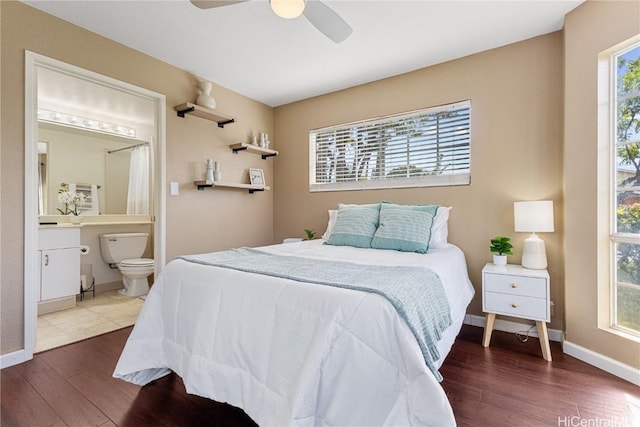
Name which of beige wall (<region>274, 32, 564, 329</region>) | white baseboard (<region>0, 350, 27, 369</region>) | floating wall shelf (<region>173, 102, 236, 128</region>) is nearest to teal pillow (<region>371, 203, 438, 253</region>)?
beige wall (<region>274, 32, 564, 329</region>)

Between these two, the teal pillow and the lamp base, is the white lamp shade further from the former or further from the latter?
the teal pillow

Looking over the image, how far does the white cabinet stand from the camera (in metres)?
3.09

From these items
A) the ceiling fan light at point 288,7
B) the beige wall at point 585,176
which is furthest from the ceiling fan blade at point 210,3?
the beige wall at point 585,176

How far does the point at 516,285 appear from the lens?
2.18 metres

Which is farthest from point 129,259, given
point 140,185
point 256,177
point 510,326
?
point 510,326

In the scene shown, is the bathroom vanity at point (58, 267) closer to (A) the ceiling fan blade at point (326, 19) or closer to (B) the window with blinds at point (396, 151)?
(B) the window with blinds at point (396, 151)

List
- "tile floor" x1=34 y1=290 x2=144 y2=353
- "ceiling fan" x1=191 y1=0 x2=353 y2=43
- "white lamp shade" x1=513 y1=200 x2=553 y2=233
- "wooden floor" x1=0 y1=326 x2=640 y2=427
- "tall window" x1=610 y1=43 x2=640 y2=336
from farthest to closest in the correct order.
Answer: "tile floor" x1=34 y1=290 x2=144 y2=353 → "white lamp shade" x1=513 y1=200 x2=553 y2=233 → "tall window" x1=610 y1=43 x2=640 y2=336 → "ceiling fan" x1=191 y1=0 x2=353 y2=43 → "wooden floor" x1=0 y1=326 x2=640 y2=427

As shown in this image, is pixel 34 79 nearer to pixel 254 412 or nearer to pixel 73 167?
pixel 73 167

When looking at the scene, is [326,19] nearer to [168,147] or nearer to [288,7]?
[288,7]

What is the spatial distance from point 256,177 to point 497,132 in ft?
8.72

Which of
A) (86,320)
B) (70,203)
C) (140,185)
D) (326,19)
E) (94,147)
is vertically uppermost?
(326,19)

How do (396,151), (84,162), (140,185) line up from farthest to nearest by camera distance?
(140,185)
(84,162)
(396,151)

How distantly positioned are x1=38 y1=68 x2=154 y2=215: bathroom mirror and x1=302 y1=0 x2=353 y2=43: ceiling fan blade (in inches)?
109

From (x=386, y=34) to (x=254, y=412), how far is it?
8.79ft
